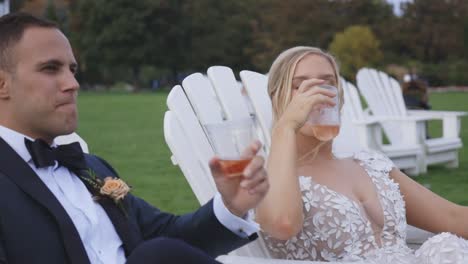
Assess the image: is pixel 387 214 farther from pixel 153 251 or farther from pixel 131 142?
pixel 131 142

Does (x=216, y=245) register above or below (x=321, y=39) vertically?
above

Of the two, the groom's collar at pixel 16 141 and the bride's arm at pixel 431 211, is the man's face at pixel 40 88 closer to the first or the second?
the groom's collar at pixel 16 141

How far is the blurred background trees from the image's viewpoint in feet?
189

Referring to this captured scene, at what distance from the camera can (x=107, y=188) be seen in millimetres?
2213

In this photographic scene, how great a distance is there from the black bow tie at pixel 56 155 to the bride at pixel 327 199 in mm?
742

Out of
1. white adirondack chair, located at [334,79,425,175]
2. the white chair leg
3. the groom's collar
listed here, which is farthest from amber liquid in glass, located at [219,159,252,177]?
the white chair leg

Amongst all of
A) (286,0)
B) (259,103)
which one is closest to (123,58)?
(286,0)

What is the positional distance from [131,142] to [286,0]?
47424 millimetres

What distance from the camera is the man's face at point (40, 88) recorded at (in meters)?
2.04

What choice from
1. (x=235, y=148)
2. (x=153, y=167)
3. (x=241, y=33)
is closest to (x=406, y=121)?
(x=153, y=167)

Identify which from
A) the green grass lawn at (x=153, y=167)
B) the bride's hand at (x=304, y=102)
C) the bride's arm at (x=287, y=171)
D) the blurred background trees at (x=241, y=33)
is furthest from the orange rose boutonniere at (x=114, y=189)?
the blurred background trees at (x=241, y=33)

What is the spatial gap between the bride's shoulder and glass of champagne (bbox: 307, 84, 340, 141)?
1.43 feet

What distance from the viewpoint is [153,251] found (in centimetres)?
189

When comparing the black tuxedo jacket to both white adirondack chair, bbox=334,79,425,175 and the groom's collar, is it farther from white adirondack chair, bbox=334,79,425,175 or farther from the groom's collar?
white adirondack chair, bbox=334,79,425,175
